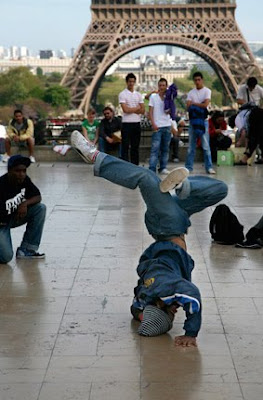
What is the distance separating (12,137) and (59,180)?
2.93 metres

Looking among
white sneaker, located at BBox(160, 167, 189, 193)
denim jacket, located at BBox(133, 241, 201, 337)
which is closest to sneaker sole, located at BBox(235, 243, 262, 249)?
denim jacket, located at BBox(133, 241, 201, 337)

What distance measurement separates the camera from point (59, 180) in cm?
1460

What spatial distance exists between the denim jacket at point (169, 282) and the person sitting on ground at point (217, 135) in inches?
396

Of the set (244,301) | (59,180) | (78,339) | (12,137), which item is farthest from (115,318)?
(12,137)

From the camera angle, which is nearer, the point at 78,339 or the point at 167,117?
the point at 78,339

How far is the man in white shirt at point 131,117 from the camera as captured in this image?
1533cm

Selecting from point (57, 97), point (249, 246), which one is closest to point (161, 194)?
point (249, 246)

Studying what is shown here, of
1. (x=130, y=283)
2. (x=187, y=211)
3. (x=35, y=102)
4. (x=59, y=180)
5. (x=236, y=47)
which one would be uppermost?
(x=187, y=211)

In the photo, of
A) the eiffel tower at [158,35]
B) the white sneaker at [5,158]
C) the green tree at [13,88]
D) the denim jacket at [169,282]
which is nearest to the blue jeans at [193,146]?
the white sneaker at [5,158]

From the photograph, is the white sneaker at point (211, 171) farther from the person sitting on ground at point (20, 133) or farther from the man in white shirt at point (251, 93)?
the person sitting on ground at point (20, 133)

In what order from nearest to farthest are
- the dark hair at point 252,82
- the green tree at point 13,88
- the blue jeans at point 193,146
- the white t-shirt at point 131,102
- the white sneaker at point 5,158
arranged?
the blue jeans at point 193,146, the white t-shirt at point 131,102, the dark hair at point 252,82, the white sneaker at point 5,158, the green tree at point 13,88

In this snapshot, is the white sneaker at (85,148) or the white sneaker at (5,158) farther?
the white sneaker at (5,158)

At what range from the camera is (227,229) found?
30.5ft

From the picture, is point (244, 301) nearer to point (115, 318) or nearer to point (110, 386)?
point (115, 318)
